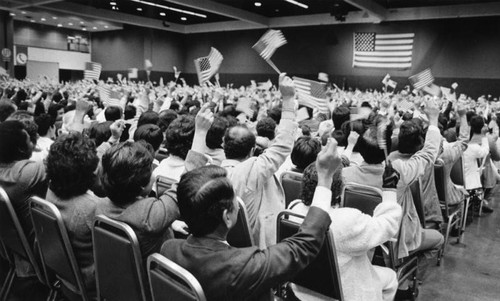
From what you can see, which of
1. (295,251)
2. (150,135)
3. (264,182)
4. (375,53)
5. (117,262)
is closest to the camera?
(295,251)

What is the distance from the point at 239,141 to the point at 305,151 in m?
0.61

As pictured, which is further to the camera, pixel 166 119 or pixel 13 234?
pixel 166 119

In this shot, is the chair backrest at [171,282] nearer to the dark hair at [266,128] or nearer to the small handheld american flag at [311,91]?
the small handheld american flag at [311,91]

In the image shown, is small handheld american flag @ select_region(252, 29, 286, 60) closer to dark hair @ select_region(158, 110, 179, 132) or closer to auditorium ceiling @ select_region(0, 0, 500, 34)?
dark hair @ select_region(158, 110, 179, 132)

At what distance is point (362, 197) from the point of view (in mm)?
2639

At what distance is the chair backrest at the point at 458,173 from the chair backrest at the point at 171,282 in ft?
13.8

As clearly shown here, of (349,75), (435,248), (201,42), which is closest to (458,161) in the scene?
(435,248)

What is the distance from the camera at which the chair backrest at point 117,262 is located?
5.46 feet

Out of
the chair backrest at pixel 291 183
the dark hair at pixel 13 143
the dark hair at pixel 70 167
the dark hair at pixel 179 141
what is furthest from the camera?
the chair backrest at pixel 291 183

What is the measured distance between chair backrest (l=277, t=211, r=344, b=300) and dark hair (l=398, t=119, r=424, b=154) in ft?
5.47

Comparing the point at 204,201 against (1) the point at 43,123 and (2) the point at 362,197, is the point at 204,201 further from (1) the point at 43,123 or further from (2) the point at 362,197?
(1) the point at 43,123

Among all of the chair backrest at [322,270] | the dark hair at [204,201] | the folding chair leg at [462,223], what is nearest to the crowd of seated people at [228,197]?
the dark hair at [204,201]

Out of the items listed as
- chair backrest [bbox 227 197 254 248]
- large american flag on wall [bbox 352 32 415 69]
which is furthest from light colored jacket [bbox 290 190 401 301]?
large american flag on wall [bbox 352 32 415 69]

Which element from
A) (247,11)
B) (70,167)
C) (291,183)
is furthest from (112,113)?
(247,11)
